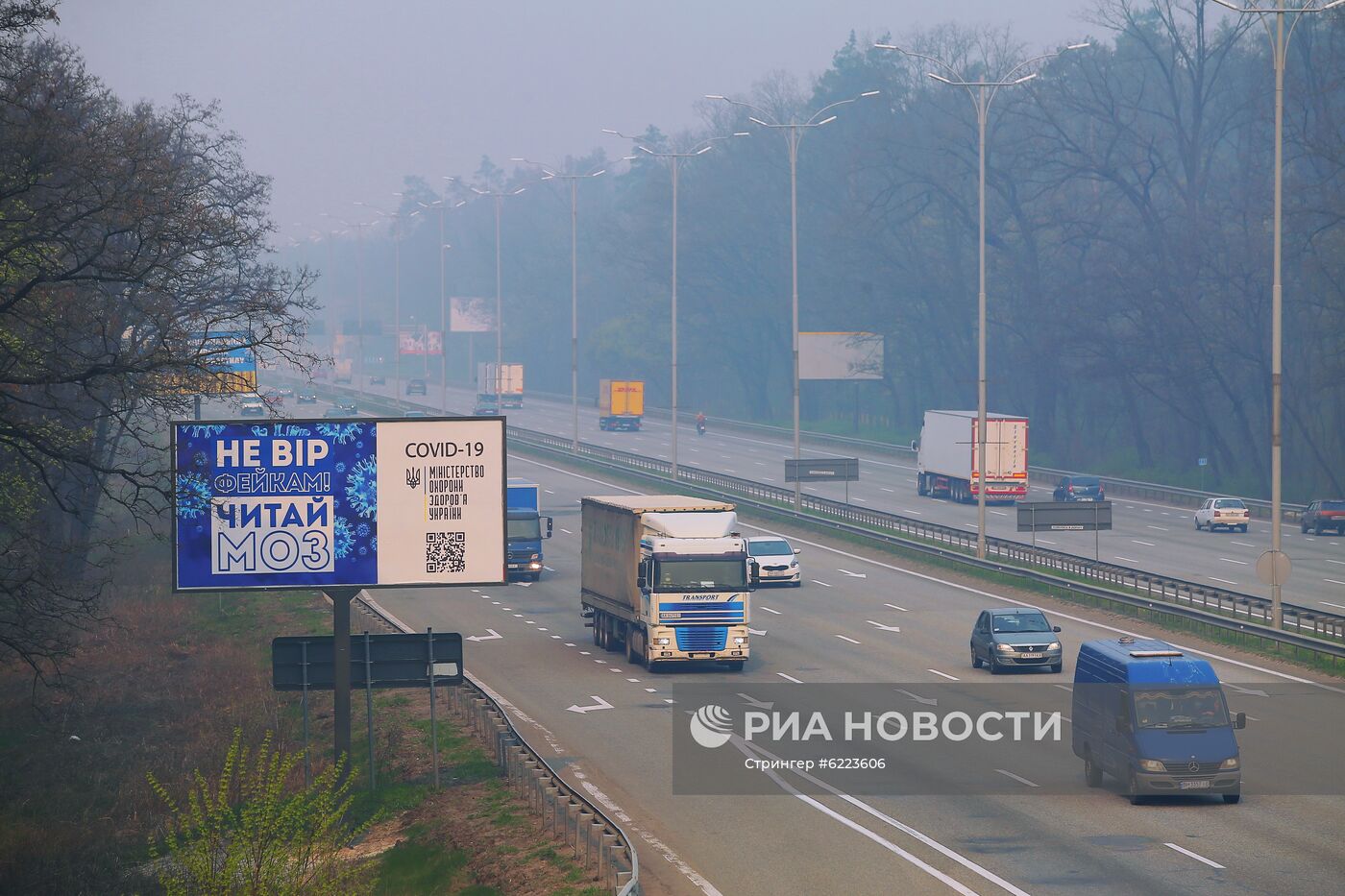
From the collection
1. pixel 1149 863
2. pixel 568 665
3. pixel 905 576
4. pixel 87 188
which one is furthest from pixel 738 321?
pixel 1149 863

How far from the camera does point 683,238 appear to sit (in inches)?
5448

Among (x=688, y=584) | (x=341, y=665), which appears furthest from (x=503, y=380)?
(x=341, y=665)

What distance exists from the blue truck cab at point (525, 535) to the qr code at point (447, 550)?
2901 centimetres

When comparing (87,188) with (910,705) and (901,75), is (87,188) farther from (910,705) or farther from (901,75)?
(901,75)

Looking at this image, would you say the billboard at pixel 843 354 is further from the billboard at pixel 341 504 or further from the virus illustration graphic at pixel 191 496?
the virus illustration graphic at pixel 191 496

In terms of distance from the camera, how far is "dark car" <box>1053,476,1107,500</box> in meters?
74.6

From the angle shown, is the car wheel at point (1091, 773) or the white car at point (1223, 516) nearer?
the car wheel at point (1091, 773)

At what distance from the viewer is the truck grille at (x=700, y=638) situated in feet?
120

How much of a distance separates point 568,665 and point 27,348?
2055 cm

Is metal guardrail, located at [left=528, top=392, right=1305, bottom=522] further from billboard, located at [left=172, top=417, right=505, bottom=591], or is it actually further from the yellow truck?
billboard, located at [left=172, top=417, right=505, bottom=591]

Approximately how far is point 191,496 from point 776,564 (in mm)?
32119

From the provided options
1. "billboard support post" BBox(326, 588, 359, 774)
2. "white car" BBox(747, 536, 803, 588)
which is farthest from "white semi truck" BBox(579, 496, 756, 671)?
"white car" BBox(747, 536, 803, 588)

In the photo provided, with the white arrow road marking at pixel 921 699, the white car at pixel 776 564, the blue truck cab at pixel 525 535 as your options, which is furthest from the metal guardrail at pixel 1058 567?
the blue truck cab at pixel 525 535

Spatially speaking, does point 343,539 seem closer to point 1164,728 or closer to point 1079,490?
point 1164,728
